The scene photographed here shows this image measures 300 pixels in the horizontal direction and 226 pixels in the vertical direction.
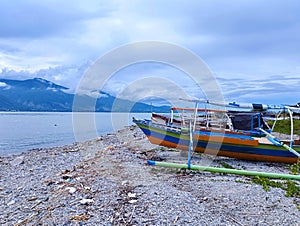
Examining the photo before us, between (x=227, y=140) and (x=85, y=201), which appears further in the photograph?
(x=227, y=140)

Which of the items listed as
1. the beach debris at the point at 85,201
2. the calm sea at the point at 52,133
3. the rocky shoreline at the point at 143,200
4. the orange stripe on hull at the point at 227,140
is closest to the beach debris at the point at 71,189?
the rocky shoreline at the point at 143,200

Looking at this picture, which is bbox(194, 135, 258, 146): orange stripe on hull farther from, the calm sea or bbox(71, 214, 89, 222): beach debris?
the calm sea

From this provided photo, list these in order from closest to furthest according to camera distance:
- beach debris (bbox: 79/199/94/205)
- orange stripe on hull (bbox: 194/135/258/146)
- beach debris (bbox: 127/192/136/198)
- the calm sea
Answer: beach debris (bbox: 79/199/94/205)
beach debris (bbox: 127/192/136/198)
orange stripe on hull (bbox: 194/135/258/146)
the calm sea

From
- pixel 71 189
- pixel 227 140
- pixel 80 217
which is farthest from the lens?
pixel 227 140

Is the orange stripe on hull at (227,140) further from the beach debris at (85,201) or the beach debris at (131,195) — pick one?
the beach debris at (85,201)

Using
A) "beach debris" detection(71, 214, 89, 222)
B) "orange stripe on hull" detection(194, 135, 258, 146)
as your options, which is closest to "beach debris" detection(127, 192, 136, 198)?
"beach debris" detection(71, 214, 89, 222)

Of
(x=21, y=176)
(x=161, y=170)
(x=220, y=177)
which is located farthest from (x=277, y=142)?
(x=21, y=176)

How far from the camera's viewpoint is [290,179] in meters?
9.16

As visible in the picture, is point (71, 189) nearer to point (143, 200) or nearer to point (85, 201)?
point (85, 201)

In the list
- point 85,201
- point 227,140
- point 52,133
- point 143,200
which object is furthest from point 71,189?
point 52,133

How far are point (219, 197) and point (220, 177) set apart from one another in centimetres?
226

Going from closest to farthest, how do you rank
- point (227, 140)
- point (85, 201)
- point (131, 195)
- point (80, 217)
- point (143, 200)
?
1. point (80, 217)
2. point (143, 200)
3. point (85, 201)
4. point (131, 195)
5. point (227, 140)

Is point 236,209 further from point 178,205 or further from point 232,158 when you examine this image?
point 232,158

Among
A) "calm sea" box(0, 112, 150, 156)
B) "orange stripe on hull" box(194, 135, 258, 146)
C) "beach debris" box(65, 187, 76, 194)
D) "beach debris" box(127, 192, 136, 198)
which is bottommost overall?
"calm sea" box(0, 112, 150, 156)
